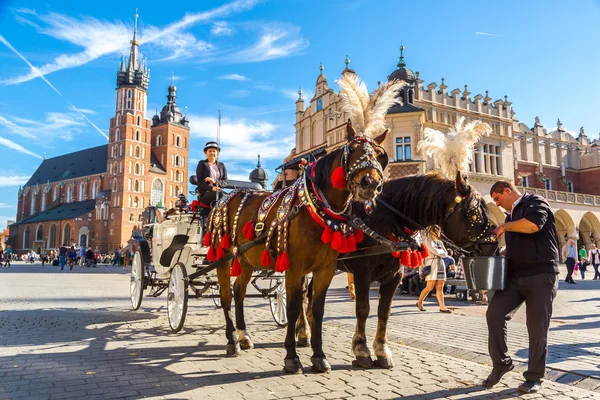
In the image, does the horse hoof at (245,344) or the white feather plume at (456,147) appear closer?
the horse hoof at (245,344)

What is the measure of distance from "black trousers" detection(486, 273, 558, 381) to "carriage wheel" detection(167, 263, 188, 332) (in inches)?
159

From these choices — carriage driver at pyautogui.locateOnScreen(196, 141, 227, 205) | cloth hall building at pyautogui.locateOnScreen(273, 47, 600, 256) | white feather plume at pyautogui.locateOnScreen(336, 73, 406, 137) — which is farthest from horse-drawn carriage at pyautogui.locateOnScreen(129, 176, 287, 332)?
cloth hall building at pyautogui.locateOnScreen(273, 47, 600, 256)

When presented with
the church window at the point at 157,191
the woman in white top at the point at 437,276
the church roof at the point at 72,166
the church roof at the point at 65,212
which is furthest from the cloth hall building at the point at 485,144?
the church roof at the point at 72,166

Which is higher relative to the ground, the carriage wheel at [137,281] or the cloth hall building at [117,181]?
the cloth hall building at [117,181]

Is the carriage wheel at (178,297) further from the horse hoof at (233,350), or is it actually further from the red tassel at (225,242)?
the horse hoof at (233,350)

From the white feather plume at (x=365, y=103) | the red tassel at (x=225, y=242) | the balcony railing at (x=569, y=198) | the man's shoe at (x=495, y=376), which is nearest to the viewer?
the man's shoe at (x=495, y=376)

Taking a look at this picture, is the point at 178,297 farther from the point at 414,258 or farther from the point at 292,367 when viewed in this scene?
the point at 414,258

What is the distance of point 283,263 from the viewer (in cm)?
457

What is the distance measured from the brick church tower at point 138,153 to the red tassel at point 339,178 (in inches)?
3139

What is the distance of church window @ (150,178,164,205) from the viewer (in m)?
87.0

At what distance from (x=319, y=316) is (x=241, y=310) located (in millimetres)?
1664

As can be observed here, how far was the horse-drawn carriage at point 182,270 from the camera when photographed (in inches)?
260

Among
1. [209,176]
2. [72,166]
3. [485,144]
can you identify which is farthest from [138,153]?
[209,176]

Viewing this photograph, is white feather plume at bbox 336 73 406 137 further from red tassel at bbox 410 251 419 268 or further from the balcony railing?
the balcony railing
